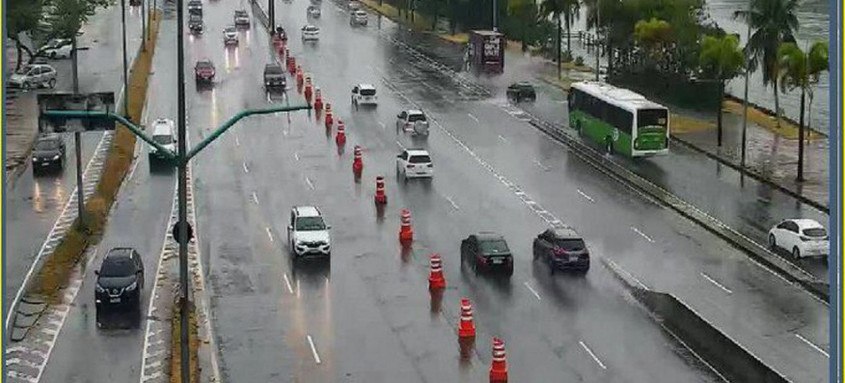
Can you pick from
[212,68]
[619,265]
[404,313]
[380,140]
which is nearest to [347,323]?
[404,313]

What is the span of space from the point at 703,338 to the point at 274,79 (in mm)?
56709

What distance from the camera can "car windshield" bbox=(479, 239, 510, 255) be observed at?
4788 centimetres

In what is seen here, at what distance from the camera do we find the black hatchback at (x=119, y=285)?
4325 cm

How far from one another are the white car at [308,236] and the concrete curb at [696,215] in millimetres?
14399

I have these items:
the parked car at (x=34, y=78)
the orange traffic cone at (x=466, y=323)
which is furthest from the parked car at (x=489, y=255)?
the parked car at (x=34, y=78)

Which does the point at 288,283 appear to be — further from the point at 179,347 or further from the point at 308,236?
the point at 179,347

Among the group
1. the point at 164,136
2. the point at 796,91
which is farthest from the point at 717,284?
the point at 796,91

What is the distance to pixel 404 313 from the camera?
4359 cm

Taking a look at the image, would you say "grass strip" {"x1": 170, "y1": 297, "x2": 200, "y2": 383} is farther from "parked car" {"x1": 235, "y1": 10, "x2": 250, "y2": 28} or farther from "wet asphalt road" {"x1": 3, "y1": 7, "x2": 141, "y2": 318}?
"parked car" {"x1": 235, "y1": 10, "x2": 250, "y2": 28}

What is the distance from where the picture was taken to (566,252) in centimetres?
4797

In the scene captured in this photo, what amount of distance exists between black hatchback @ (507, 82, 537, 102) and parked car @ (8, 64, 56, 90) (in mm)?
28228

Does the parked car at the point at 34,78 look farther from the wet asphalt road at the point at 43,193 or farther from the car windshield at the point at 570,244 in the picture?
the car windshield at the point at 570,244

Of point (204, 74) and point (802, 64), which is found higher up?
point (802, 64)

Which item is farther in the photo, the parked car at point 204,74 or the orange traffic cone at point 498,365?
the parked car at point 204,74
